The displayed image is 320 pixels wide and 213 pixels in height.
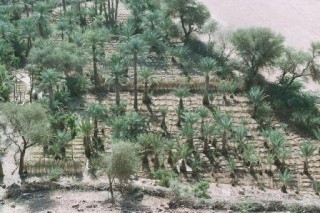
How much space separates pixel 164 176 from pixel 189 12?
2334 cm

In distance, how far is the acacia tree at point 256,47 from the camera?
41.3 m

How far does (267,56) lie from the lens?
41.5 meters

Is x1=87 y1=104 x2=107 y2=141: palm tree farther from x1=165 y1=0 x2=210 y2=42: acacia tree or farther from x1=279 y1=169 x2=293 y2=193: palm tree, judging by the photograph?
x1=165 y1=0 x2=210 y2=42: acacia tree

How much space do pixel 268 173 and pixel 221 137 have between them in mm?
4280

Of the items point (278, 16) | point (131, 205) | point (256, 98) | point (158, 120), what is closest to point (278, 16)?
point (278, 16)

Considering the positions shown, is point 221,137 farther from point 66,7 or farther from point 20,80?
point 66,7

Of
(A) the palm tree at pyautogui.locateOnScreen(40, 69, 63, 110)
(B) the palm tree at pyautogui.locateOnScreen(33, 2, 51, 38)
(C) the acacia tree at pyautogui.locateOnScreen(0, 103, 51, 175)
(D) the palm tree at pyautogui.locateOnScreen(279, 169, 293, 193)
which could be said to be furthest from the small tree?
(B) the palm tree at pyautogui.locateOnScreen(33, 2, 51, 38)

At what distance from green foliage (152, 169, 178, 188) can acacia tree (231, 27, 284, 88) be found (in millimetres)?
14024

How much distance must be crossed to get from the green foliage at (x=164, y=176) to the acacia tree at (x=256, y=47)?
552 inches

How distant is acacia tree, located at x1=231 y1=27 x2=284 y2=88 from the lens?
41.3 metres

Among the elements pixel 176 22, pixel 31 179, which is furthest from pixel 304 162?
pixel 176 22

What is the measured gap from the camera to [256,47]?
41438mm

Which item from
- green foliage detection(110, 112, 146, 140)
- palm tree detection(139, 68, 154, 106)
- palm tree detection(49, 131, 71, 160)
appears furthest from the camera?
palm tree detection(139, 68, 154, 106)

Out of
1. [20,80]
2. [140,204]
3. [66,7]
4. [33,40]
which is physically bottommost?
[140,204]
